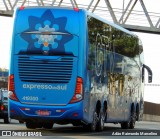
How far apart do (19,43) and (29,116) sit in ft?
6.85

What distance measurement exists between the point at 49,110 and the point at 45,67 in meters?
1.22

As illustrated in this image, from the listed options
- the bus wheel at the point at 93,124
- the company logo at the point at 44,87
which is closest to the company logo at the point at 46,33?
the company logo at the point at 44,87

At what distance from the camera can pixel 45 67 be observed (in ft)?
74.1

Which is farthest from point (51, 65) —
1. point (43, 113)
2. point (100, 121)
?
point (100, 121)

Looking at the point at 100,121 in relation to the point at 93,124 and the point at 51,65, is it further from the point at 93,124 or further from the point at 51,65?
the point at 51,65

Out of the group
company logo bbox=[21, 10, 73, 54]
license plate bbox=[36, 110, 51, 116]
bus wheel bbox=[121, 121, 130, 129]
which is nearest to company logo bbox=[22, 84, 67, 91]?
license plate bbox=[36, 110, 51, 116]

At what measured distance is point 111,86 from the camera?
2656 cm

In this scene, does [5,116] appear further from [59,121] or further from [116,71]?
[59,121]

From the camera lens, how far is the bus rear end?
22.5 meters

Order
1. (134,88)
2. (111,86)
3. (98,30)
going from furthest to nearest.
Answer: (134,88) < (111,86) < (98,30)

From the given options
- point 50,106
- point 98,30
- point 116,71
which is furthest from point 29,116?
point 116,71

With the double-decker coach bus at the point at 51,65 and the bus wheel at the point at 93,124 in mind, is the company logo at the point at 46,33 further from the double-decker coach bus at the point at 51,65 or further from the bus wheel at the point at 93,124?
the bus wheel at the point at 93,124

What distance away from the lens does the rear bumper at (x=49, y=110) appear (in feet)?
73.6

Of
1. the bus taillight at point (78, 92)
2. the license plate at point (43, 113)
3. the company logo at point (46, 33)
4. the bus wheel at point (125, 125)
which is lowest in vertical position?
the bus wheel at point (125, 125)
